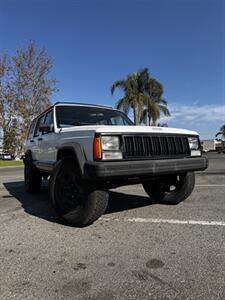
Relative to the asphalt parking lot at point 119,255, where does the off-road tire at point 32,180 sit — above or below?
above

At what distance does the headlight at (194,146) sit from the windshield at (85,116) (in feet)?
6.00

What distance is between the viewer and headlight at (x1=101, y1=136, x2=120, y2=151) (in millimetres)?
3873

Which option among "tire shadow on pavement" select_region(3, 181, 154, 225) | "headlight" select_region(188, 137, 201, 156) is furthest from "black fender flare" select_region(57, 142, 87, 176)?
"headlight" select_region(188, 137, 201, 156)

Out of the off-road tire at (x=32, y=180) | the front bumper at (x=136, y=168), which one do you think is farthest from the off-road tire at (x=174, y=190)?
the off-road tire at (x=32, y=180)

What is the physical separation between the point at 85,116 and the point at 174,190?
7.47ft

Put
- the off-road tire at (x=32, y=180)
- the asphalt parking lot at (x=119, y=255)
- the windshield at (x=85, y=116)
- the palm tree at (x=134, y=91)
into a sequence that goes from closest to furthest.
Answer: the asphalt parking lot at (x=119, y=255) → the windshield at (x=85, y=116) → the off-road tire at (x=32, y=180) → the palm tree at (x=134, y=91)

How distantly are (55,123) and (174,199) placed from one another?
8.76 ft

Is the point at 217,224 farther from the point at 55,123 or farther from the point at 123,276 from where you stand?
the point at 55,123

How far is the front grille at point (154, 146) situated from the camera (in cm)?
406

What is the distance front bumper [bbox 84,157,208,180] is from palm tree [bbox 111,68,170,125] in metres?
25.4

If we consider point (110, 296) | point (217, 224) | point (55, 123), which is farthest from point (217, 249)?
point (55, 123)

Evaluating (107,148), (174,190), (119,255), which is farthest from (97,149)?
(174,190)

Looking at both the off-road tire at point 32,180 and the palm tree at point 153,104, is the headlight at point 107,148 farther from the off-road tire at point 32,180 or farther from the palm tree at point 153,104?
the palm tree at point 153,104

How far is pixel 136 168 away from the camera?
154 inches
